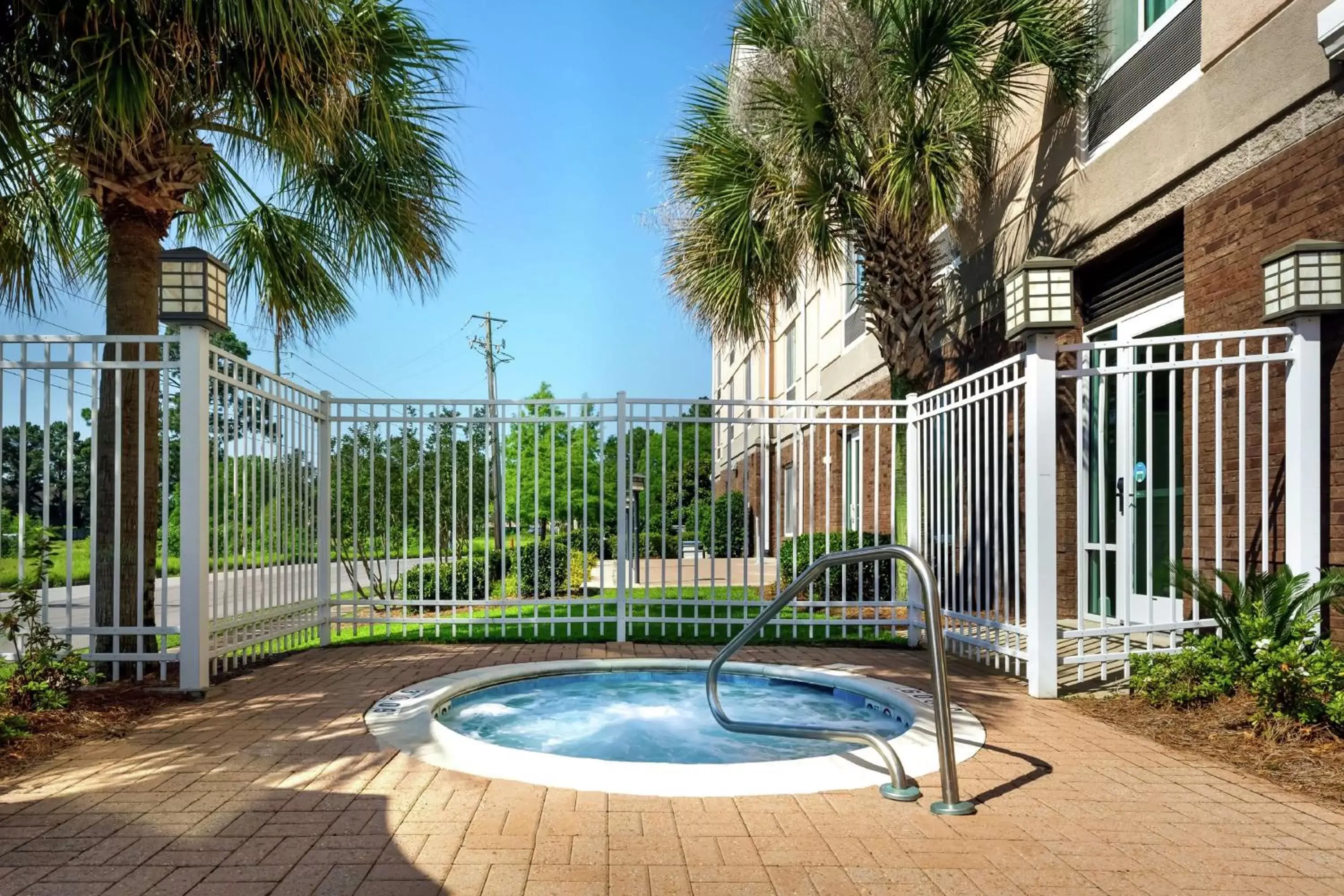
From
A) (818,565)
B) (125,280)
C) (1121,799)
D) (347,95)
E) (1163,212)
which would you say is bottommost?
(1121,799)

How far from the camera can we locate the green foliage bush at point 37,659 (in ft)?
15.5

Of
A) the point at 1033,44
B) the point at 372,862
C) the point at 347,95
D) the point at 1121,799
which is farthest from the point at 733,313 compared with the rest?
the point at 372,862

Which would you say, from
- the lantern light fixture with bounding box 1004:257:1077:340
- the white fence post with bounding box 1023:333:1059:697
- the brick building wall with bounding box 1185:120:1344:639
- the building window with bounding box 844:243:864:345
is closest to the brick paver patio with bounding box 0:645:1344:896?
the white fence post with bounding box 1023:333:1059:697

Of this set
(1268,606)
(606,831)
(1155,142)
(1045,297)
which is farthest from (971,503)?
(606,831)

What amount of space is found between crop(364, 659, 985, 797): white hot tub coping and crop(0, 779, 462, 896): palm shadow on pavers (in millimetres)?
280

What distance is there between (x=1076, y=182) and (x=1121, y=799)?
20.5ft

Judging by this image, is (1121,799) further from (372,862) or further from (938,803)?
(372,862)

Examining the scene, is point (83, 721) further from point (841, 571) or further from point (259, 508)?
point (841, 571)

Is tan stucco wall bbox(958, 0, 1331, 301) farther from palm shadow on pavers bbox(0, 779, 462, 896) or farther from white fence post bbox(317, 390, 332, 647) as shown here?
white fence post bbox(317, 390, 332, 647)

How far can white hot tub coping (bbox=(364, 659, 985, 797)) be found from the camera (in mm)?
3635

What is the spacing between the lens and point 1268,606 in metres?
4.84

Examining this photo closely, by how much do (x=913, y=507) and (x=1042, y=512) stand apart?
2222mm

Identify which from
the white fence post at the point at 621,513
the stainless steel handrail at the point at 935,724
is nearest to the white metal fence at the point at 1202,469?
the stainless steel handrail at the point at 935,724

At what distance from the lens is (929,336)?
9.30m
